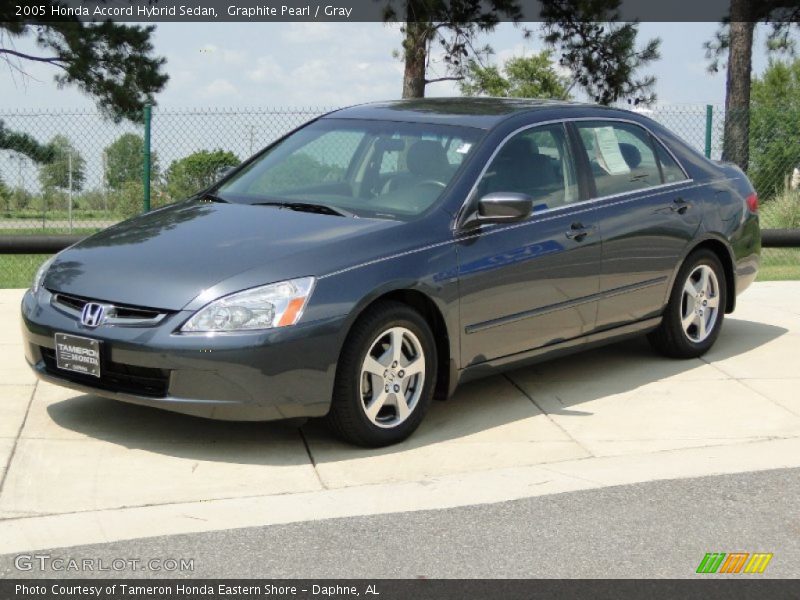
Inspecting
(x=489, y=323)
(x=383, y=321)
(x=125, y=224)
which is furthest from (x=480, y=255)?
(x=125, y=224)

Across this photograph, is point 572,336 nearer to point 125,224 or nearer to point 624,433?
point 624,433

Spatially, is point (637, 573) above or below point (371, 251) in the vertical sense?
below

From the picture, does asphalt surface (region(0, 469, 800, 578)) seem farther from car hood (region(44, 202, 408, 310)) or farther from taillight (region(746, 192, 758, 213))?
taillight (region(746, 192, 758, 213))

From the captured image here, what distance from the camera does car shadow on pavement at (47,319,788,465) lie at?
6.33 metres

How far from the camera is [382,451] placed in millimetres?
6371

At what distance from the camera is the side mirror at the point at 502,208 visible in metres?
6.63

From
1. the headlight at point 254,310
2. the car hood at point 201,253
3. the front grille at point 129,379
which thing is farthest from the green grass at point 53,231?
the headlight at point 254,310

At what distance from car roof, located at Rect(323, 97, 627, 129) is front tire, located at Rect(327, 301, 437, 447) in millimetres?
1421

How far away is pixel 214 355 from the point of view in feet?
19.1

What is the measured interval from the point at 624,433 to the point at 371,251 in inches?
66.7

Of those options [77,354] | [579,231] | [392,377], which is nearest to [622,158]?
[579,231]

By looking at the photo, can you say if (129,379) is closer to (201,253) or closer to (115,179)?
(201,253)

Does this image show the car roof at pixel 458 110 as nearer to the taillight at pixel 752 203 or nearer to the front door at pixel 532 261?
the front door at pixel 532 261
